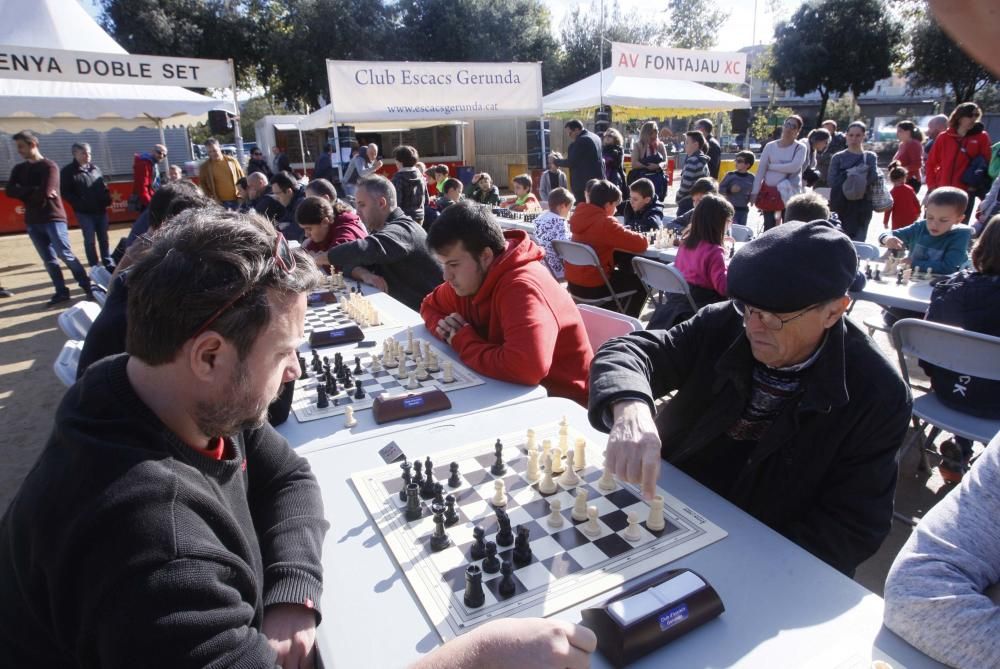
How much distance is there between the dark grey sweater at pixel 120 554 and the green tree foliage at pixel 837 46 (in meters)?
30.8

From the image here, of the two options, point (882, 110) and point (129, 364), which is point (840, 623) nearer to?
point (129, 364)

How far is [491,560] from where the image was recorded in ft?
4.30

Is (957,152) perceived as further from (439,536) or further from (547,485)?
(439,536)

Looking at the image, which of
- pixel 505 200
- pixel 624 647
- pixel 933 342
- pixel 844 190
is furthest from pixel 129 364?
pixel 505 200

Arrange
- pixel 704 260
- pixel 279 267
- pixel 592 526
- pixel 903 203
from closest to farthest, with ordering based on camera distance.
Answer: pixel 279 267
pixel 592 526
pixel 704 260
pixel 903 203

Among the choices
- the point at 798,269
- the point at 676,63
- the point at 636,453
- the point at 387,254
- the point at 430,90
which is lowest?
the point at 636,453

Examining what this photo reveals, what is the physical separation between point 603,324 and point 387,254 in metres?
1.85

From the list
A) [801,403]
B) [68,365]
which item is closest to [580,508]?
[801,403]

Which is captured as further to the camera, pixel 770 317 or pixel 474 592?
pixel 770 317

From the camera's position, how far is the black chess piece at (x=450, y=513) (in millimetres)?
1471

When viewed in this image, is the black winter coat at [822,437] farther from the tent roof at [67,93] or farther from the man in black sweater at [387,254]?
the tent roof at [67,93]

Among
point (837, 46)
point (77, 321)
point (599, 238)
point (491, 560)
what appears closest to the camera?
point (491, 560)

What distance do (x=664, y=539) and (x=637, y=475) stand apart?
0.16 m

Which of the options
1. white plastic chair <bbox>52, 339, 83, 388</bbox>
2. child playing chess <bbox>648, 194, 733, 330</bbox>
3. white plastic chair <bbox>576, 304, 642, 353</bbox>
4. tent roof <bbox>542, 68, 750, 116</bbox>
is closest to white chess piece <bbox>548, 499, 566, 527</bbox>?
white plastic chair <bbox>576, 304, 642, 353</bbox>
